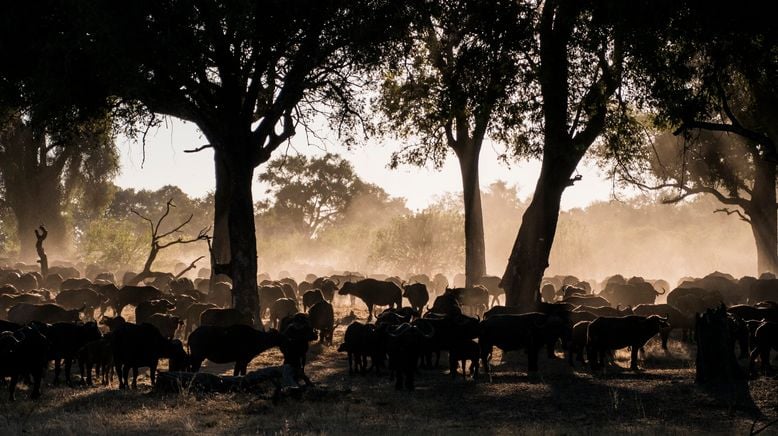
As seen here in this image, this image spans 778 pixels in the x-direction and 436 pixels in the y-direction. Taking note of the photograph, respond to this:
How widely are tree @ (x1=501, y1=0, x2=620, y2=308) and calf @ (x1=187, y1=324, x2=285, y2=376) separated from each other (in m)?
10.1

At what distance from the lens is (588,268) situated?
227 ft

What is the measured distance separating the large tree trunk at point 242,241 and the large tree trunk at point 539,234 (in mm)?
7674

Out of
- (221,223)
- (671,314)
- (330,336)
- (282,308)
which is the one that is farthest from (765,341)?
(221,223)

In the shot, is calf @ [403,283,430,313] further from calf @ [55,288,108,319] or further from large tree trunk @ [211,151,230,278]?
calf @ [55,288,108,319]

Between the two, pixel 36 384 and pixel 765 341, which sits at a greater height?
pixel 765 341

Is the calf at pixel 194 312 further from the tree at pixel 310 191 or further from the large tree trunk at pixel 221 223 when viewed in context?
the tree at pixel 310 191

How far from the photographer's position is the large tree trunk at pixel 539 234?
26469mm

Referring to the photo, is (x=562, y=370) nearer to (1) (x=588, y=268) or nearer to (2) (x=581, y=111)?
(2) (x=581, y=111)

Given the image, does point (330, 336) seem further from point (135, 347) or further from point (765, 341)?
point (765, 341)

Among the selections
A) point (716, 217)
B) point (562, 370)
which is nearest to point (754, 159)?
point (562, 370)

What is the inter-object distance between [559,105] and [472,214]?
1206cm

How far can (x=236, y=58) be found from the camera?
2486 cm

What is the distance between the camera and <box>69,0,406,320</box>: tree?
2197 cm

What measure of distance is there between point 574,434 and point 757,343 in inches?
301
